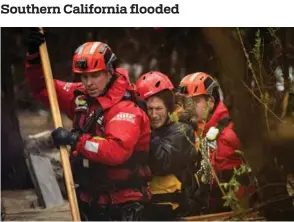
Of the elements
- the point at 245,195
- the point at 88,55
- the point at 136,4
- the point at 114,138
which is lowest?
the point at 245,195

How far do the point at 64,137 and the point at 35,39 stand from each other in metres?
0.66

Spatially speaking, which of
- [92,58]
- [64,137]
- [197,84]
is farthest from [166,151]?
[92,58]

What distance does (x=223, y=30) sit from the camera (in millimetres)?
5188

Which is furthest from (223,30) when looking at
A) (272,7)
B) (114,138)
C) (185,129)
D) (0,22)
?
(0,22)

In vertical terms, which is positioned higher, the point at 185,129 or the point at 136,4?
the point at 136,4

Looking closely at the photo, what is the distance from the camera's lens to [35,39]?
5.11 meters

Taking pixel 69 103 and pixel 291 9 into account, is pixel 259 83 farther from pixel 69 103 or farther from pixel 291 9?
pixel 69 103

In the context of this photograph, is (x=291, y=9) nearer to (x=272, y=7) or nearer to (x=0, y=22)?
(x=272, y=7)

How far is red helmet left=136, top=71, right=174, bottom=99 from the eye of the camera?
5137 millimetres

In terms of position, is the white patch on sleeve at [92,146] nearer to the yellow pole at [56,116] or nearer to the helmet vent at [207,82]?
the yellow pole at [56,116]

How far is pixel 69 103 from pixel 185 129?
0.77m

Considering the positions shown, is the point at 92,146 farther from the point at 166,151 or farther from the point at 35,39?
the point at 35,39

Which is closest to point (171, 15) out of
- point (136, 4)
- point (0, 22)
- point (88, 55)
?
point (136, 4)

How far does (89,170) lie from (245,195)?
3.47ft
